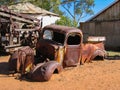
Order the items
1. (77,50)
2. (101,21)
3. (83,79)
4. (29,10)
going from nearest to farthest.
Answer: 1. (83,79)
2. (77,50)
3. (101,21)
4. (29,10)

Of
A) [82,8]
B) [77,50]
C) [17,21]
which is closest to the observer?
[77,50]

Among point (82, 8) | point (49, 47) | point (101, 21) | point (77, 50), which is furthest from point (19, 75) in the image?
point (82, 8)

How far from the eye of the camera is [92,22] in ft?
86.7

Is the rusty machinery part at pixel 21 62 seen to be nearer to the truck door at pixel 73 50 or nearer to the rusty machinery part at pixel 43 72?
the rusty machinery part at pixel 43 72

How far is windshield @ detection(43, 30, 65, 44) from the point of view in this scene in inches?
542

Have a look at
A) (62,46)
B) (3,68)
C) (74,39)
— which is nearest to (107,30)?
(74,39)

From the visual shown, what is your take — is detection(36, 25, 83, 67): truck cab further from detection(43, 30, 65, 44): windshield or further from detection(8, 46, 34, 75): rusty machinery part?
detection(8, 46, 34, 75): rusty machinery part

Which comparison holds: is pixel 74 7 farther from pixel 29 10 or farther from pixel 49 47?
pixel 49 47

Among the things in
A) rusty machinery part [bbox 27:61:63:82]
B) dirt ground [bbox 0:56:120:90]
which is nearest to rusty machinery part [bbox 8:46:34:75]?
dirt ground [bbox 0:56:120:90]

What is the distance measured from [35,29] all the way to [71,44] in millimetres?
5961

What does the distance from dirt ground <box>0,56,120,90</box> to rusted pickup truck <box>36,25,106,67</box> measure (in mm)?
429

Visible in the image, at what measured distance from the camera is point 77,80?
11.6 metres

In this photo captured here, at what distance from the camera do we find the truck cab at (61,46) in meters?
13.2

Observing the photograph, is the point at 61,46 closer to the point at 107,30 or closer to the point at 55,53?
the point at 55,53
